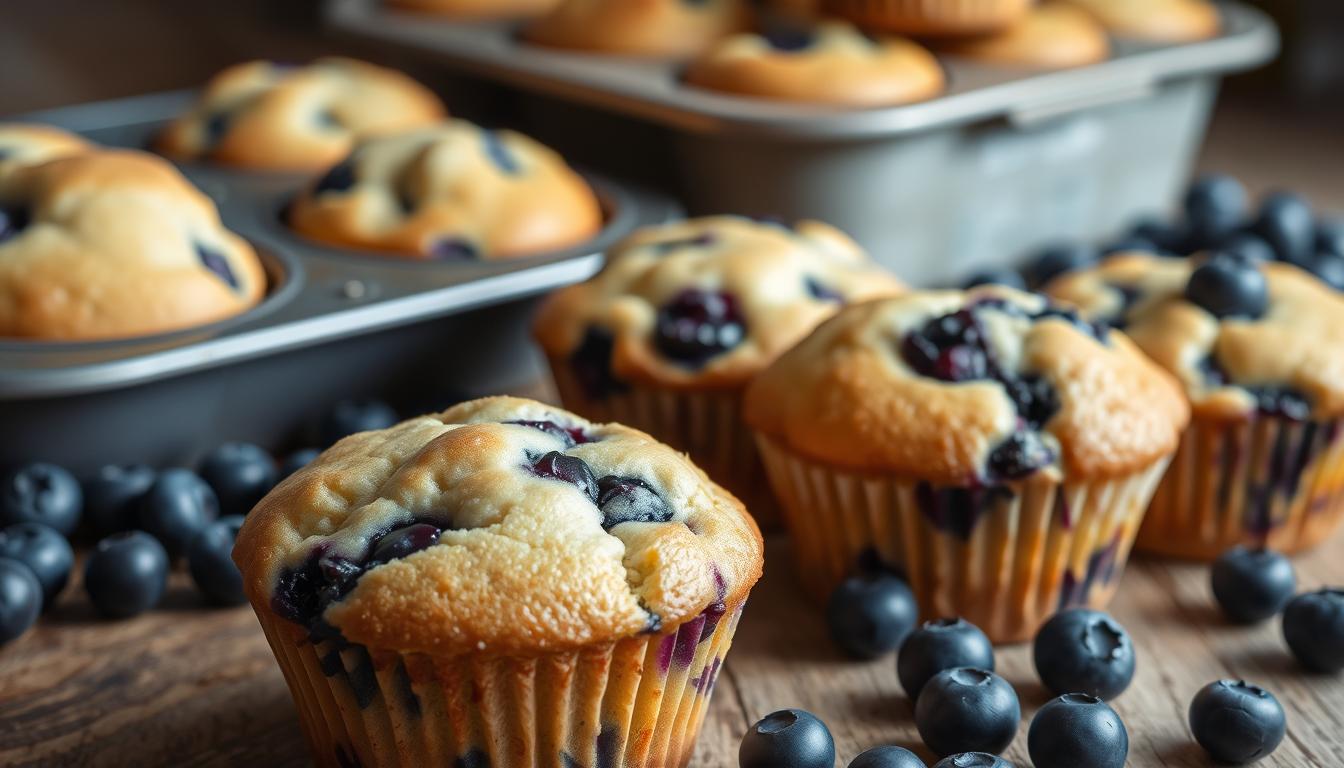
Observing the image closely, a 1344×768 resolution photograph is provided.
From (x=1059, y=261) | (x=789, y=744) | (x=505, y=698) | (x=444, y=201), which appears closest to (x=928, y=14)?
(x=1059, y=261)

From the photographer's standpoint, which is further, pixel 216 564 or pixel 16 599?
pixel 216 564

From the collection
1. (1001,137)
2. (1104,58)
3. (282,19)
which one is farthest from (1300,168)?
(282,19)

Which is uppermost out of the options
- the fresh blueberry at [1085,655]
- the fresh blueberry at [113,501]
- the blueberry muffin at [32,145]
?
the blueberry muffin at [32,145]

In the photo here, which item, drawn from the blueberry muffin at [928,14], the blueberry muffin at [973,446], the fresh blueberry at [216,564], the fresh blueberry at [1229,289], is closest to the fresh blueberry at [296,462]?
the fresh blueberry at [216,564]

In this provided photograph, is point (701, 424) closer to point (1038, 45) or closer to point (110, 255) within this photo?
point (110, 255)

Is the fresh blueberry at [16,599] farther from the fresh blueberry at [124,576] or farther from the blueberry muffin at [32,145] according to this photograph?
the blueberry muffin at [32,145]

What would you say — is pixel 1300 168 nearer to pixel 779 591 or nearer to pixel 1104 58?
pixel 1104 58

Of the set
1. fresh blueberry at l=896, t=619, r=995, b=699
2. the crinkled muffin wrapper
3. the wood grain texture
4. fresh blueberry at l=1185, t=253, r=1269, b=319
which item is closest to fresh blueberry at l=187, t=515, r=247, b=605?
the wood grain texture
